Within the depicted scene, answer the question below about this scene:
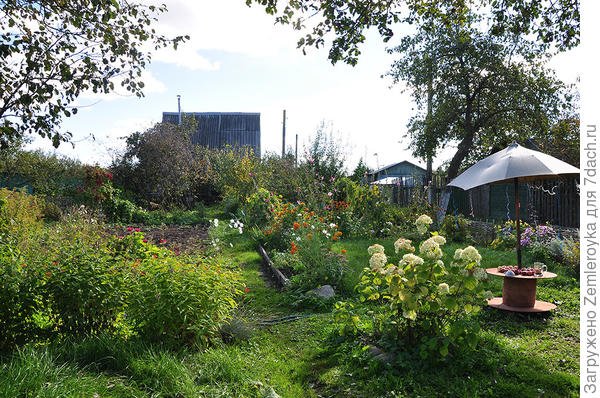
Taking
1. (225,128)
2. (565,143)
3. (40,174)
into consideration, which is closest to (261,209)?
(40,174)

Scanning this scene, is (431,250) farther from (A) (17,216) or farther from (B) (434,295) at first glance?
(A) (17,216)

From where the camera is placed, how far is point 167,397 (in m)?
3.09

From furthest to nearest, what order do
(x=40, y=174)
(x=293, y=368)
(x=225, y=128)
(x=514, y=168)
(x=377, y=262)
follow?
(x=225, y=128) → (x=40, y=174) → (x=514, y=168) → (x=293, y=368) → (x=377, y=262)

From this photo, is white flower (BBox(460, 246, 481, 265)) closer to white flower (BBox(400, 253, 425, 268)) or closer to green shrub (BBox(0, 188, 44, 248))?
white flower (BBox(400, 253, 425, 268))

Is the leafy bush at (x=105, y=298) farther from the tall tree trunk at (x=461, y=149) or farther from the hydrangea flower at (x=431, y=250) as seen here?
the tall tree trunk at (x=461, y=149)

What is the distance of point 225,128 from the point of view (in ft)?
97.6

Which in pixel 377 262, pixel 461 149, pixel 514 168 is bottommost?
pixel 377 262

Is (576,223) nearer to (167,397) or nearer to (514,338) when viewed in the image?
(514,338)

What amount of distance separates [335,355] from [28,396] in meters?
2.38

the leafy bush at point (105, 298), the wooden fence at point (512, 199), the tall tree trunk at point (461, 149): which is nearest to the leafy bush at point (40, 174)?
the wooden fence at point (512, 199)

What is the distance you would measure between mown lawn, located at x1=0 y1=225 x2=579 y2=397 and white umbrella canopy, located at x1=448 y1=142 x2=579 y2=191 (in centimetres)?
162

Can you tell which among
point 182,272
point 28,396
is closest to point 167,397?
point 28,396

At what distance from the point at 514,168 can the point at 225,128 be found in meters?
25.7

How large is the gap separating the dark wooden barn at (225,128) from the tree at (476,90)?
43.0 ft
